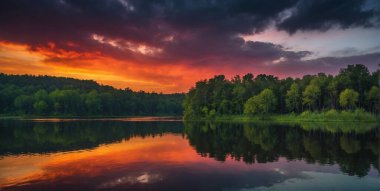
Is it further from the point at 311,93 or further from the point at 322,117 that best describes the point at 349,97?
the point at 311,93

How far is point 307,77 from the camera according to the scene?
146 meters

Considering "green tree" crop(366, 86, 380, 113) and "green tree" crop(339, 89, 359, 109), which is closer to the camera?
"green tree" crop(366, 86, 380, 113)

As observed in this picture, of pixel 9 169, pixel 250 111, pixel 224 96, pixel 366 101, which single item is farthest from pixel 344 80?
pixel 9 169

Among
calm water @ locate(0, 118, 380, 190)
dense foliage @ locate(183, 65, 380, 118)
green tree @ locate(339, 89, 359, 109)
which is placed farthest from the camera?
dense foliage @ locate(183, 65, 380, 118)

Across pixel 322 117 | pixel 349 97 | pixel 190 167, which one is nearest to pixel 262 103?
pixel 322 117

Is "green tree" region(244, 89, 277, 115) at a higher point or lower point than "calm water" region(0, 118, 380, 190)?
higher

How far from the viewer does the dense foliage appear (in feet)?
414

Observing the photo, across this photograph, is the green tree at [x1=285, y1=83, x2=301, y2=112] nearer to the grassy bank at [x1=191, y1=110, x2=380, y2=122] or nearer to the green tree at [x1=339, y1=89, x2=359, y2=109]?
the grassy bank at [x1=191, y1=110, x2=380, y2=122]

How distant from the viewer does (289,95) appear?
136m

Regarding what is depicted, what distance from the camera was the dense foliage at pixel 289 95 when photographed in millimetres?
126062

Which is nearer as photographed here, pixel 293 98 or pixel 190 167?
pixel 190 167

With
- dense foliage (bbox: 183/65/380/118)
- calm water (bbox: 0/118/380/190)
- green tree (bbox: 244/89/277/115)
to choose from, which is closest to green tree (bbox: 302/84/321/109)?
dense foliage (bbox: 183/65/380/118)

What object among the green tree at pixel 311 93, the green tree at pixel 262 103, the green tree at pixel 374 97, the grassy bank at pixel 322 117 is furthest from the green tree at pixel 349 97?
the green tree at pixel 262 103

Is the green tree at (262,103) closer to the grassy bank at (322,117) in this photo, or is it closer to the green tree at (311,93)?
the grassy bank at (322,117)
